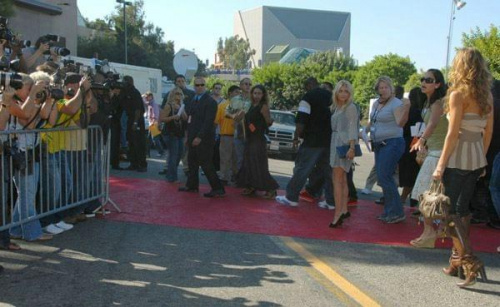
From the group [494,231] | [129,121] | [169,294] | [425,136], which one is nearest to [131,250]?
[169,294]

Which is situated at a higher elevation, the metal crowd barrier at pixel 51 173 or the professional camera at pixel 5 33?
the professional camera at pixel 5 33

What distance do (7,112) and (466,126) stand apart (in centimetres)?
403

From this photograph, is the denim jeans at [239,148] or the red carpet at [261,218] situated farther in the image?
the denim jeans at [239,148]

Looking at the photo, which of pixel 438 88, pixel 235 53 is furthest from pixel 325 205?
pixel 235 53

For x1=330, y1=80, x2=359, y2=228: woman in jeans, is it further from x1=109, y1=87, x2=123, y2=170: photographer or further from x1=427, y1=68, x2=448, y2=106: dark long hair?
x1=109, y1=87, x2=123, y2=170: photographer

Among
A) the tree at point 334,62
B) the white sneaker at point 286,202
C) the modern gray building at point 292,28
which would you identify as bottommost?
the white sneaker at point 286,202

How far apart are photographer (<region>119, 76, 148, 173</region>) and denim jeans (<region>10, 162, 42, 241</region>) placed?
5793mm

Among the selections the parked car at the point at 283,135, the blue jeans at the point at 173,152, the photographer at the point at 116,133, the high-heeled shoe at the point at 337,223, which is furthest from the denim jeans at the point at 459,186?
the parked car at the point at 283,135

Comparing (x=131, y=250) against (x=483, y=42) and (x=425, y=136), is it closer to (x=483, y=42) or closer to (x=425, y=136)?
(x=425, y=136)

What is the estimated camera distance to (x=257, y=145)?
8688 mm

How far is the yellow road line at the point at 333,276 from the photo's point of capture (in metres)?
4.29

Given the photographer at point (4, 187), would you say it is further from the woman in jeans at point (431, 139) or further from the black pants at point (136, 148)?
the black pants at point (136, 148)

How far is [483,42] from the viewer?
54.0 feet

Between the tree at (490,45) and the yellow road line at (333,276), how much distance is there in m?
11.8
